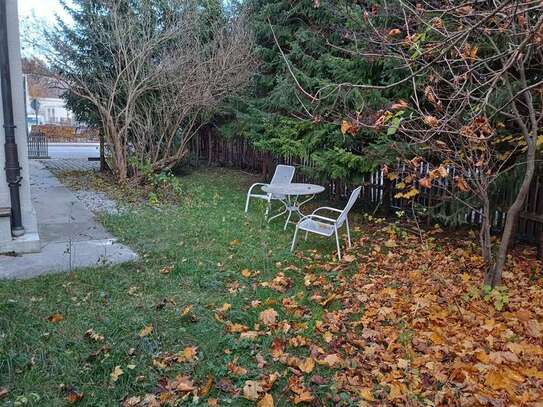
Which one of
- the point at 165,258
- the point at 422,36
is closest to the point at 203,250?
the point at 165,258

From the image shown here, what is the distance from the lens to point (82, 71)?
9.44 meters

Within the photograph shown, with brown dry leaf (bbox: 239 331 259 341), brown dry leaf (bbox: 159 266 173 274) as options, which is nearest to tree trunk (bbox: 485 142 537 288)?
brown dry leaf (bbox: 239 331 259 341)

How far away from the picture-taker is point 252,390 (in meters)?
2.47

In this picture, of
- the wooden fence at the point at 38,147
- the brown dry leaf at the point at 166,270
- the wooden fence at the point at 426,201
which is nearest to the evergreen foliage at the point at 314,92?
the wooden fence at the point at 426,201

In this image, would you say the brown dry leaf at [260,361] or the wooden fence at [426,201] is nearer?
the brown dry leaf at [260,361]

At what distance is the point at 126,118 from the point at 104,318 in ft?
21.6

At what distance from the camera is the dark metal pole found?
4332 millimetres

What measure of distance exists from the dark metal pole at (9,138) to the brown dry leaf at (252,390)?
11.3ft

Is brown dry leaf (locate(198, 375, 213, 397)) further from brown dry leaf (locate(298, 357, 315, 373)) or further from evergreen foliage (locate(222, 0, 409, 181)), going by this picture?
evergreen foliage (locate(222, 0, 409, 181))

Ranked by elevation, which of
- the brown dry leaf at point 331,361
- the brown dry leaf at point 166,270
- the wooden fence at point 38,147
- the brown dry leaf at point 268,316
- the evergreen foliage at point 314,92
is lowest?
the brown dry leaf at point 331,361

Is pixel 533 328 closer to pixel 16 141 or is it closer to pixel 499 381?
pixel 499 381

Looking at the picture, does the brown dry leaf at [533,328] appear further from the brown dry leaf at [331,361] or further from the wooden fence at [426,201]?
the brown dry leaf at [331,361]

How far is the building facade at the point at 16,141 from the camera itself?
447 centimetres

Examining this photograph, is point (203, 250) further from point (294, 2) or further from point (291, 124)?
point (294, 2)
